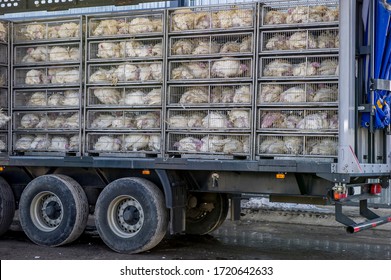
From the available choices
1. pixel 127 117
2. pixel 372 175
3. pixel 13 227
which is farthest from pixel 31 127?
pixel 372 175

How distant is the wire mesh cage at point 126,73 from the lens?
11367 mm

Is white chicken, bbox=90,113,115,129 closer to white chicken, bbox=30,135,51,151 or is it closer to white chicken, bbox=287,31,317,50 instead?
white chicken, bbox=30,135,51,151

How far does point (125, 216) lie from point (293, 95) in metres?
3.34

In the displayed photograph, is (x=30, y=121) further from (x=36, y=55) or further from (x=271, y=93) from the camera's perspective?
(x=271, y=93)

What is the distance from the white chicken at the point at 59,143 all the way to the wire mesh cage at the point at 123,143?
0.47 m

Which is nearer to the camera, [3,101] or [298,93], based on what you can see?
[298,93]

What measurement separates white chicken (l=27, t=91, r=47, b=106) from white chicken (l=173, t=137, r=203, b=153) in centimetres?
286

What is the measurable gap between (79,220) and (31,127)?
2020 mm

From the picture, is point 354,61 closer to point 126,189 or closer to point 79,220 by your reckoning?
point 126,189

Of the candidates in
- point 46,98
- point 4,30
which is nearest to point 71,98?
point 46,98

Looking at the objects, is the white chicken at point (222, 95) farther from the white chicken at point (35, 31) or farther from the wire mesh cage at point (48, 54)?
the white chicken at point (35, 31)

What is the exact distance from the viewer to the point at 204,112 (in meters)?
11.0

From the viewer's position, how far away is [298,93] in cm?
1026

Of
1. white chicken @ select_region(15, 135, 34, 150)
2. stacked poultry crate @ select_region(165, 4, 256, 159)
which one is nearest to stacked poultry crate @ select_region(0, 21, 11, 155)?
white chicken @ select_region(15, 135, 34, 150)
